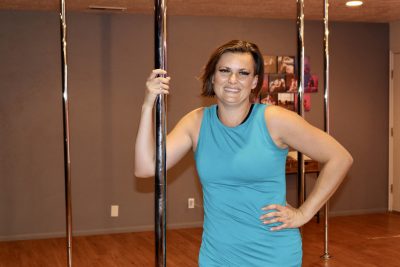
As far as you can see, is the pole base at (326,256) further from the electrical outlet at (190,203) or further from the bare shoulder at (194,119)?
the bare shoulder at (194,119)

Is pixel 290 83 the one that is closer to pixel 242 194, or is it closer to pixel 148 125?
pixel 242 194

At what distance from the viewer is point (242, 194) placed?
1459 millimetres

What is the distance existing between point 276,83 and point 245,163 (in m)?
4.50

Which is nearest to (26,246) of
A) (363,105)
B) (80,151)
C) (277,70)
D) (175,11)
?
(80,151)

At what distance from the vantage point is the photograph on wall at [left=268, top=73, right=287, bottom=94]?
229 inches

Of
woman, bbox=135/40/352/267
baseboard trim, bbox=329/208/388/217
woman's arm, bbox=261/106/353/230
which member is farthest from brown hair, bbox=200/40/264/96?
baseboard trim, bbox=329/208/388/217

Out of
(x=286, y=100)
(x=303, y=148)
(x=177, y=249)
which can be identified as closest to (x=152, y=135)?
(x=303, y=148)

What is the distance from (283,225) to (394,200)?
523 centimetres

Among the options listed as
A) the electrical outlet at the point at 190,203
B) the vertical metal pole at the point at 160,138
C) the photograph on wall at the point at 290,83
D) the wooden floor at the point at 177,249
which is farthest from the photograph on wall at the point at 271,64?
the vertical metal pole at the point at 160,138

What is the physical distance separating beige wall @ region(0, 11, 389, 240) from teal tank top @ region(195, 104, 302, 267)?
3.91 m

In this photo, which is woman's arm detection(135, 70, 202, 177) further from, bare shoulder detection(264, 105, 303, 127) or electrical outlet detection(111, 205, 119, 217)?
electrical outlet detection(111, 205, 119, 217)

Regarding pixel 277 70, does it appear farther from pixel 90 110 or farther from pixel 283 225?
pixel 283 225

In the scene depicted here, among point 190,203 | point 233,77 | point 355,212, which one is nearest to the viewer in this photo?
point 233,77

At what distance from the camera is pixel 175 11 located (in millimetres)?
5180
